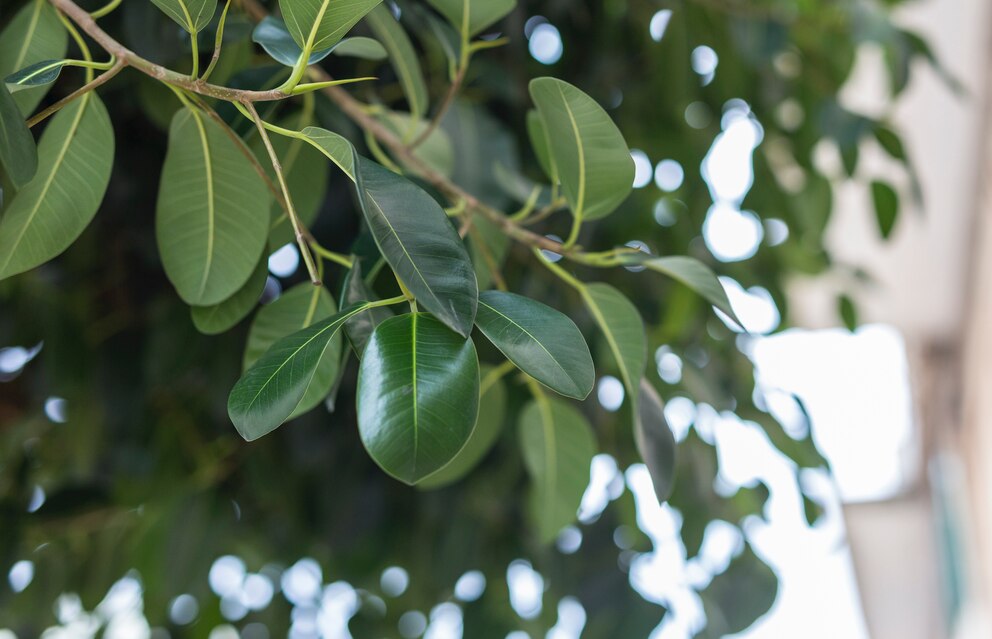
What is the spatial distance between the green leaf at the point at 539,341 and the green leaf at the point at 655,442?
0.38ft

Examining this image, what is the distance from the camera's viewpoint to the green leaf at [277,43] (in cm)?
45

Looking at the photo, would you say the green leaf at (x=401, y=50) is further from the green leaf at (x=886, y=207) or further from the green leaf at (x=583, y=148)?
the green leaf at (x=886, y=207)

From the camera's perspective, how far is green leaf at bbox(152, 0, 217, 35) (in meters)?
0.42

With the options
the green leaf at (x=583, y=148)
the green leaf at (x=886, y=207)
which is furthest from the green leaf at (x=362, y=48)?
the green leaf at (x=886, y=207)

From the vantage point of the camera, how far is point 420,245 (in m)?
0.39

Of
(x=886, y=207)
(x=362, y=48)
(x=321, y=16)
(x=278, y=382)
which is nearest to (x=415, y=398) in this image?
(x=278, y=382)

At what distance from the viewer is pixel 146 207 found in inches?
36.9

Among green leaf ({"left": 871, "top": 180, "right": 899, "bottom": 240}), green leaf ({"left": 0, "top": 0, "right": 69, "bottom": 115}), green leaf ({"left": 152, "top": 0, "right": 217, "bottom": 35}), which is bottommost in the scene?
green leaf ({"left": 871, "top": 180, "right": 899, "bottom": 240})

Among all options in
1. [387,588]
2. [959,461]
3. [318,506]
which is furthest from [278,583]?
[959,461]

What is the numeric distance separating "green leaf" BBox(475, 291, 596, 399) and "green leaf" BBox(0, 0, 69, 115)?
14.2 inches

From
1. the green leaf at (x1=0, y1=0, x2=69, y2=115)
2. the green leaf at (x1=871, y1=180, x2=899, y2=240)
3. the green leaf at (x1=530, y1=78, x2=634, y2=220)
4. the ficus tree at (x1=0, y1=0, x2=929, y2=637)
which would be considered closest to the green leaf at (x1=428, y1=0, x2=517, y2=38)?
the ficus tree at (x1=0, y1=0, x2=929, y2=637)

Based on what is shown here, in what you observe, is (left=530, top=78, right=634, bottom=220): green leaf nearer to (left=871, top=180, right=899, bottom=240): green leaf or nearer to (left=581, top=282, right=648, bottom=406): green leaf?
(left=581, top=282, right=648, bottom=406): green leaf

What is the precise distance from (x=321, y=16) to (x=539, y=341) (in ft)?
0.59

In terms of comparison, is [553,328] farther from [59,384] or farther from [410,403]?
[59,384]
